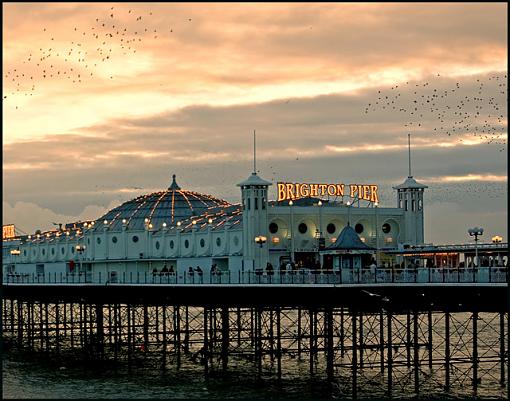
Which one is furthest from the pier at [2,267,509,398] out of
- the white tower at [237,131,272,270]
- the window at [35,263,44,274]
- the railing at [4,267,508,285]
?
the window at [35,263,44,274]

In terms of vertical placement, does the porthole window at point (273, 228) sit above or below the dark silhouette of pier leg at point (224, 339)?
above

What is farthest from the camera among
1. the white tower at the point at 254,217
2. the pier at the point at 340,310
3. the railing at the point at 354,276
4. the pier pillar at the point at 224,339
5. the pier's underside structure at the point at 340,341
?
the white tower at the point at 254,217

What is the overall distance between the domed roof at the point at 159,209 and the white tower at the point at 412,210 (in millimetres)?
32367

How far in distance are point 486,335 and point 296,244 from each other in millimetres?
25701

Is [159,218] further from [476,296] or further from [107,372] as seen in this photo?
[476,296]

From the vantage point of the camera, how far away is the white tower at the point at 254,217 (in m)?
89.7

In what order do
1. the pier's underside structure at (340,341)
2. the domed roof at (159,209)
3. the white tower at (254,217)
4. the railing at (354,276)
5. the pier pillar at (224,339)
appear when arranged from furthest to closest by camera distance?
the domed roof at (159,209) < the white tower at (254,217) < the pier pillar at (224,339) < the pier's underside structure at (340,341) < the railing at (354,276)

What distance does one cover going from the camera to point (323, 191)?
95062mm

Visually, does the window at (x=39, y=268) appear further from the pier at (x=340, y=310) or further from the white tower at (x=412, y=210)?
the white tower at (x=412, y=210)

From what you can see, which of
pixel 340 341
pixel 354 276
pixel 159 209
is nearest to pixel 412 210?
pixel 340 341

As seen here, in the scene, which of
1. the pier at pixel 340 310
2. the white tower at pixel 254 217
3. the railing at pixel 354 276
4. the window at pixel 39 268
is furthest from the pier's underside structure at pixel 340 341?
the window at pixel 39 268

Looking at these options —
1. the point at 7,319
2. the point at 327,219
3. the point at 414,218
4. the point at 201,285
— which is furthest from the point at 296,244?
the point at 7,319

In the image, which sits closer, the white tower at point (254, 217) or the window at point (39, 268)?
the white tower at point (254, 217)

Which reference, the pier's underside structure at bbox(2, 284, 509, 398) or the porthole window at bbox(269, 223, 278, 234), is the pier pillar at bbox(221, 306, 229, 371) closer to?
the pier's underside structure at bbox(2, 284, 509, 398)
